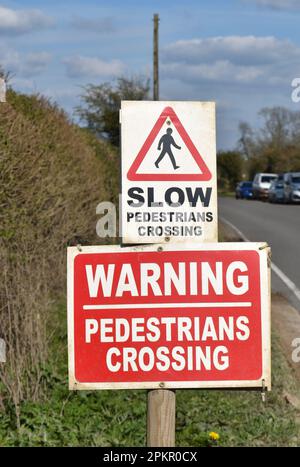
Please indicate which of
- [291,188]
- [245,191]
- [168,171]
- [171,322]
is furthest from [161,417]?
[245,191]

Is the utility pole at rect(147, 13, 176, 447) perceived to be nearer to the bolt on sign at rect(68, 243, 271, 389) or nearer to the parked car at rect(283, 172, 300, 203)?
the bolt on sign at rect(68, 243, 271, 389)

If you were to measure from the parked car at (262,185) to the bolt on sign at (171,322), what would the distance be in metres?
50.8

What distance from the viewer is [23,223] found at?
795 cm

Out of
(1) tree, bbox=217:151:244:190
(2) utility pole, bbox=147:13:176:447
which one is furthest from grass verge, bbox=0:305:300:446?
(1) tree, bbox=217:151:244:190

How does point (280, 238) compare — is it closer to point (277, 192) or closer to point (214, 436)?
point (214, 436)

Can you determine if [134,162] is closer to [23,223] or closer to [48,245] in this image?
[23,223]

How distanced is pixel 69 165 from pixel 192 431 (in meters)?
5.90

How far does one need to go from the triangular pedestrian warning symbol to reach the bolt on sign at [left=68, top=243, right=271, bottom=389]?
0.25 m

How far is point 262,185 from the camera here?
181 ft

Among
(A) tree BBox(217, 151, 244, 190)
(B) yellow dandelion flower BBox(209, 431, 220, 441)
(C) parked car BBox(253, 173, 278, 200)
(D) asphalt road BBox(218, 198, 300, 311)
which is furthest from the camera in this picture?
(A) tree BBox(217, 151, 244, 190)

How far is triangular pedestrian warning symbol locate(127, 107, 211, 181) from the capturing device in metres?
3.35

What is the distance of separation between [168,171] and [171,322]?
54 cm
